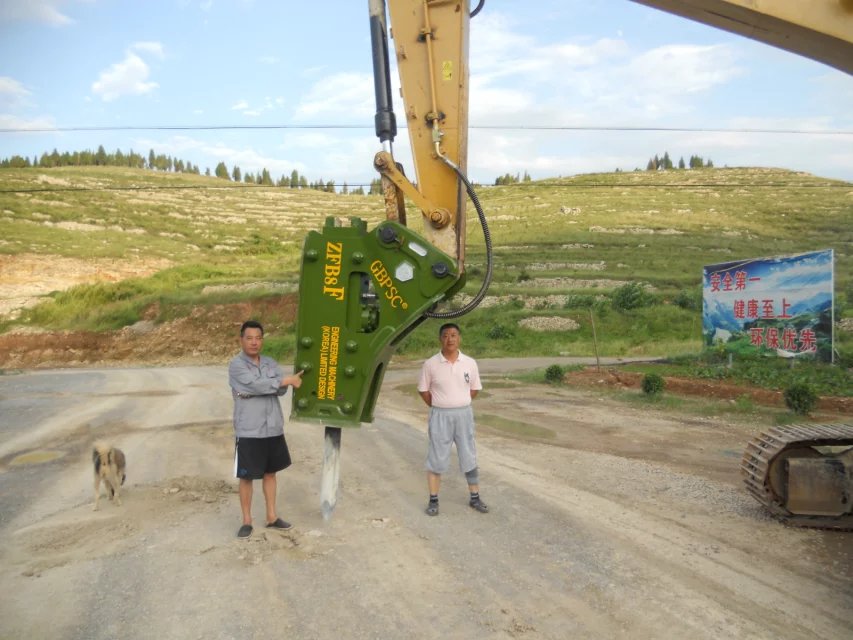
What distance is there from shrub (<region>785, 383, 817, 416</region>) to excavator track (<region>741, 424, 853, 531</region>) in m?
6.43

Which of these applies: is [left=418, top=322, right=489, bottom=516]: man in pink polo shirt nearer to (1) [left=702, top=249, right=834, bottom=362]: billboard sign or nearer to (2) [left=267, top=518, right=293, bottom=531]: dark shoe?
(2) [left=267, top=518, right=293, bottom=531]: dark shoe

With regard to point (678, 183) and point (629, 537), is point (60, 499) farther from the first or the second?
point (678, 183)

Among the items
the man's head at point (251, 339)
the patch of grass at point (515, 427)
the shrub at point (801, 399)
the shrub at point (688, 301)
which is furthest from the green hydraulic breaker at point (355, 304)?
the shrub at point (688, 301)

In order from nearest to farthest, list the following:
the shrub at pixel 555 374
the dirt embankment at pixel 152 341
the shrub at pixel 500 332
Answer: the shrub at pixel 555 374 → the shrub at pixel 500 332 → the dirt embankment at pixel 152 341

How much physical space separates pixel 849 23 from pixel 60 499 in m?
7.79

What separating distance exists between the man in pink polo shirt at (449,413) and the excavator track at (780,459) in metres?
2.47

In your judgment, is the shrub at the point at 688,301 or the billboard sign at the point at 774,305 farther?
the shrub at the point at 688,301

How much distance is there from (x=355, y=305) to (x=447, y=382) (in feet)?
5.59

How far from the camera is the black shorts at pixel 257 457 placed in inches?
235

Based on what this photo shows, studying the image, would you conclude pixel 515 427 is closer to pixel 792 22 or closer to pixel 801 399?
pixel 801 399

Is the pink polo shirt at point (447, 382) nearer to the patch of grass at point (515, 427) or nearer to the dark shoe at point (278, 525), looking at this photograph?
the dark shoe at point (278, 525)

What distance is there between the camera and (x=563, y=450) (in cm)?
1000

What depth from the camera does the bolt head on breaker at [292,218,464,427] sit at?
531cm

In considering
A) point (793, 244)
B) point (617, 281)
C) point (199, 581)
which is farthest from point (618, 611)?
point (793, 244)
